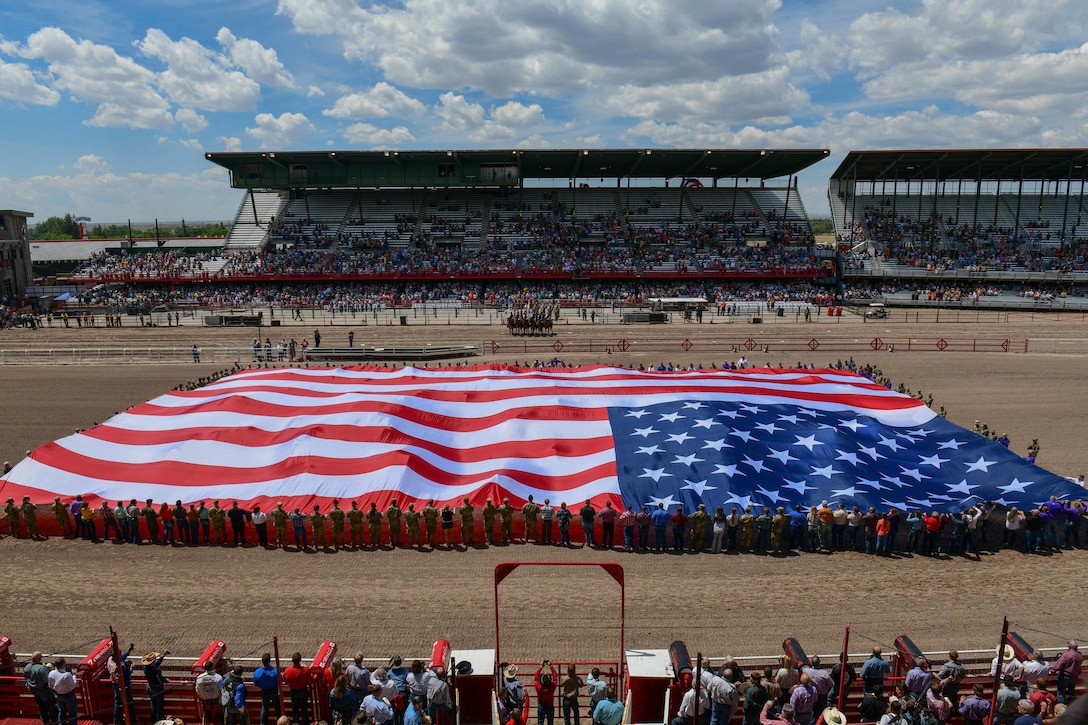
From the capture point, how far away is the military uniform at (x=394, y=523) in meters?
12.9

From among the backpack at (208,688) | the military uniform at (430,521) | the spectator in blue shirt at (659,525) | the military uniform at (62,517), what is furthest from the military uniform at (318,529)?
the spectator in blue shirt at (659,525)

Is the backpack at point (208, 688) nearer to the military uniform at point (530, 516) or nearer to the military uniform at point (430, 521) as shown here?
the military uniform at point (430, 521)

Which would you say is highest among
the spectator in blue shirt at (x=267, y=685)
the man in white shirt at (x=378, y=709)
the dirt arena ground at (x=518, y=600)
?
the man in white shirt at (x=378, y=709)

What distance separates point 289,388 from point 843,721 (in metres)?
17.4

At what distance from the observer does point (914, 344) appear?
34531 millimetres

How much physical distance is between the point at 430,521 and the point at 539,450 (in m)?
4.14

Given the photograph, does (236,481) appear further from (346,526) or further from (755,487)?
(755,487)

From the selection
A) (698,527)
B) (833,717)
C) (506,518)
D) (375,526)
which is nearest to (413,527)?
(375,526)

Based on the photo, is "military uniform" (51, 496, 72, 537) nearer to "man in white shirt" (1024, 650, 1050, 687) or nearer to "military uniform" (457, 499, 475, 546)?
"military uniform" (457, 499, 475, 546)

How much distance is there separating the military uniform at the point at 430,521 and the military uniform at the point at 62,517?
7.12 meters

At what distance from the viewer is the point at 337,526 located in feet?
42.9

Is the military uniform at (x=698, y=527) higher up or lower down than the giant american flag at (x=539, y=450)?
lower down

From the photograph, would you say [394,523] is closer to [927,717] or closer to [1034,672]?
[927,717]

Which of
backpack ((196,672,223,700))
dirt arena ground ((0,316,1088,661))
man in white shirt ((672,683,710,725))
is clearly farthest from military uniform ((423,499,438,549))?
man in white shirt ((672,683,710,725))
